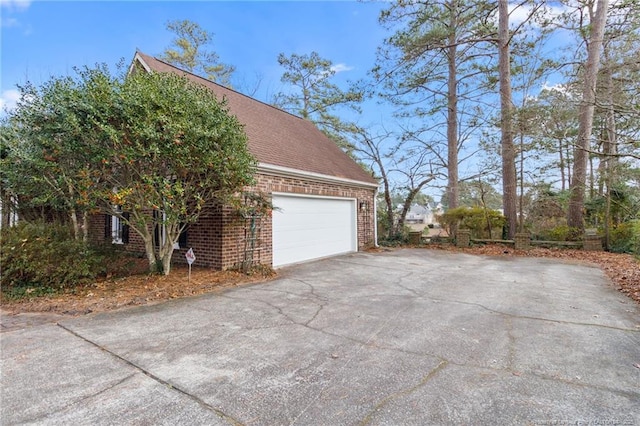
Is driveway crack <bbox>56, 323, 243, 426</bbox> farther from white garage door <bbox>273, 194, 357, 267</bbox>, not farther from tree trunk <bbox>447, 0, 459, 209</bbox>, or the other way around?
tree trunk <bbox>447, 0, 459, 209</bbox>

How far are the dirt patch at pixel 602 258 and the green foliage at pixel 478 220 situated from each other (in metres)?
0.95

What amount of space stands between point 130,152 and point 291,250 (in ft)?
15.7

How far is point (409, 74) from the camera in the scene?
14.5 m

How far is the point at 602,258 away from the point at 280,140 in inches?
411

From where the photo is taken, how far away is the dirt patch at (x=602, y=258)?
6.21 metres

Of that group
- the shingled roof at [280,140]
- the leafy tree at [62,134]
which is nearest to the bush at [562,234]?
the shingled roof at [280,140]

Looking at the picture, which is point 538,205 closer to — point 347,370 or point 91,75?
point 347,370

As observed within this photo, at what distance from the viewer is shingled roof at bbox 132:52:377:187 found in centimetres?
845

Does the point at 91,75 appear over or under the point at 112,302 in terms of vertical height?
over

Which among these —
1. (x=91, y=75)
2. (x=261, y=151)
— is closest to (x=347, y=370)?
(x=91, y=75)

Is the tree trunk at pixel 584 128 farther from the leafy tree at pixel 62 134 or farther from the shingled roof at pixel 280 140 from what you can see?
the leafy tree at pixel 62 134

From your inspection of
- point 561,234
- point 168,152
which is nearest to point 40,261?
point 168,152

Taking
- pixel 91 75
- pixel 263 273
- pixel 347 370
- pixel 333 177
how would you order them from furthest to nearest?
pixel 333 177, pixel 263 273, pixel 91 75, pixel 347 370

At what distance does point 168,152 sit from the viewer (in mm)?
5113
